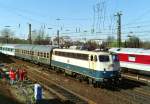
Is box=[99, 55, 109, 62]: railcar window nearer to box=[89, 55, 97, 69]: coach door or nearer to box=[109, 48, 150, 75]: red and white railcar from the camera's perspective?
box=[89, 55, 97, 69]: coach door

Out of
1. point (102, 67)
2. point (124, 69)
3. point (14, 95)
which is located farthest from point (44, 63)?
point (14, 95)

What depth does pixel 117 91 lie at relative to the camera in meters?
24.0

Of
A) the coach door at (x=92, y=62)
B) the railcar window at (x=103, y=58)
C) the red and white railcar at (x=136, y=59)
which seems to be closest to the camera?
the railcar window at (x=103, y=58)

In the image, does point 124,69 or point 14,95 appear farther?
point 124,69

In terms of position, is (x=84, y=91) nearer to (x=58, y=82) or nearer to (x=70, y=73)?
(x=58, y=82)

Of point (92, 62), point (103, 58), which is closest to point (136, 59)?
point (92, 62)

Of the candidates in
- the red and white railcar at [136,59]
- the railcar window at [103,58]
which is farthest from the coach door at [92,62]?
the red and white railcar at [136,59]

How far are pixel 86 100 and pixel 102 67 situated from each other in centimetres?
491

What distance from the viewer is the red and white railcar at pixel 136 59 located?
3423cm

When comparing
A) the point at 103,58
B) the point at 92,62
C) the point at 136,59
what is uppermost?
the point at 103,58

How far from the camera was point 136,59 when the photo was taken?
36.2 m

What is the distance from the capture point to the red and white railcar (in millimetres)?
34228

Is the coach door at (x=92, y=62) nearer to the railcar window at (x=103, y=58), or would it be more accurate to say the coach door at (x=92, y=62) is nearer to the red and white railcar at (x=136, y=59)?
the railcar window at (x=103, y=58)

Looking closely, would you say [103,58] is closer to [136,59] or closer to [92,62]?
[92,62]
